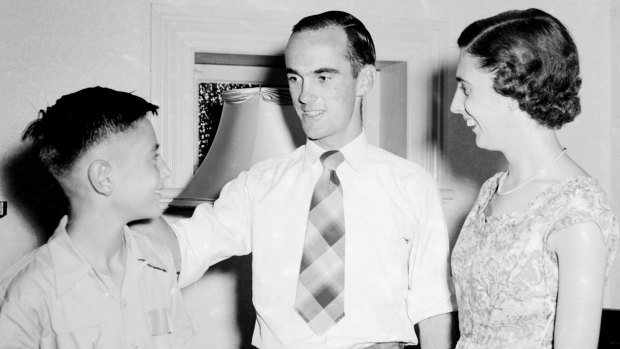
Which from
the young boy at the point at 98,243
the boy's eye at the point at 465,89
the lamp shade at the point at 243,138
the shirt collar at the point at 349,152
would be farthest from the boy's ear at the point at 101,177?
the boy's eye at the point at 465,89

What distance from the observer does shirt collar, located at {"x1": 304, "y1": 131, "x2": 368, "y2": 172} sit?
172 cm

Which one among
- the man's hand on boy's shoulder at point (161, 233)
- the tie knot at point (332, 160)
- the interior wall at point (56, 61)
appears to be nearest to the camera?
the man's hand on boy's shoulder at point (161, 233)

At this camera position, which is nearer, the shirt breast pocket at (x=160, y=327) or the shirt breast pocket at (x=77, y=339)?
the shirt breast pocket at (x=77, y=339)

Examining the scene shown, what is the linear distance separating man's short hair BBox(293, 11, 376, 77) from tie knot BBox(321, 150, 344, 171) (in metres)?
0.21

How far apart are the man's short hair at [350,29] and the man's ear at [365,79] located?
0.01m

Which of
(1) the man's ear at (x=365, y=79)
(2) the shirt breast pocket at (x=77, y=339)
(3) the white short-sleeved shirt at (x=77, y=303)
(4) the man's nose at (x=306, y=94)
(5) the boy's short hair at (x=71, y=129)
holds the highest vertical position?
(1) the man's ear at (x=365, y=79)

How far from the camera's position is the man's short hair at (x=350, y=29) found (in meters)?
1.67

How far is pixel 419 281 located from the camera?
1.62 metres

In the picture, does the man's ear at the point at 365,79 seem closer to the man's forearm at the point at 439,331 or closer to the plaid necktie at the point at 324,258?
the plaid necktie at the point at 324,258

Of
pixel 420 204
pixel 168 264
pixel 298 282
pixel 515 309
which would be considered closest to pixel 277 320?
pixel 298 282

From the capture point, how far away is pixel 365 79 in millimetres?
1726

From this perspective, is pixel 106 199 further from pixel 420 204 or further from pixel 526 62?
pixel 526 62

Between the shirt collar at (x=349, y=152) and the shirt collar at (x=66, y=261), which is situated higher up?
the shirt collar at (x=349, y=152)

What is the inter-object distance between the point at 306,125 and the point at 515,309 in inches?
25.5
